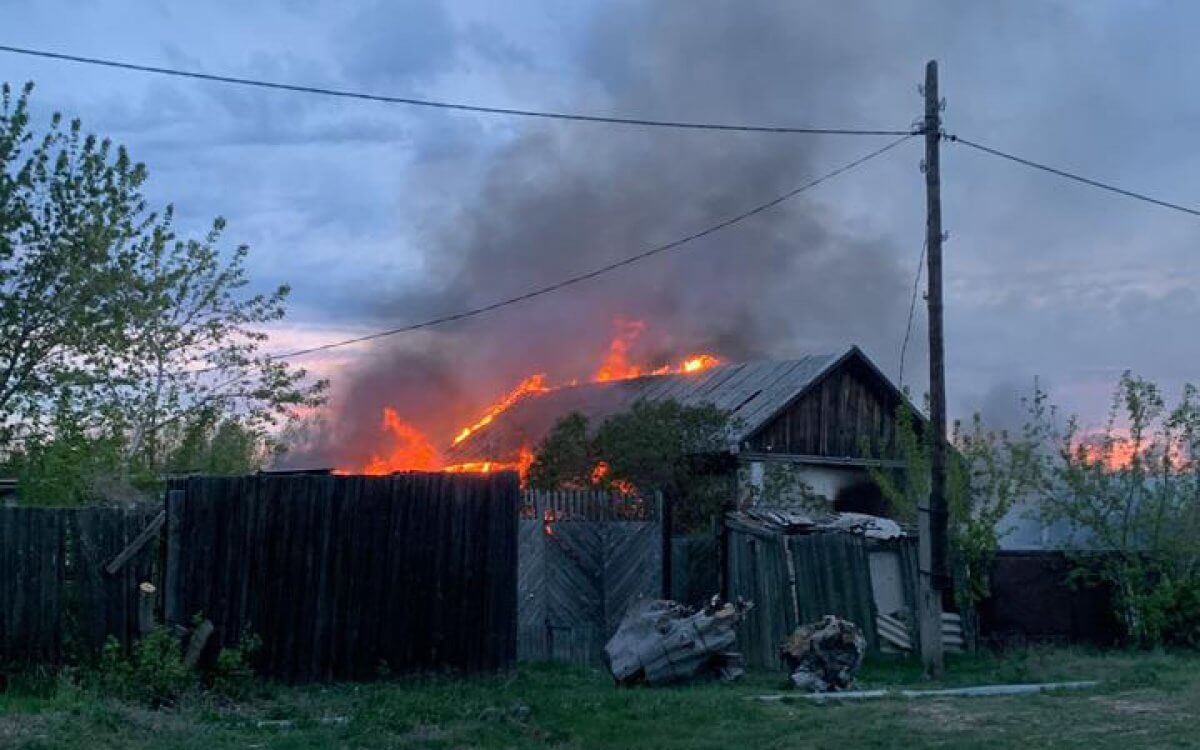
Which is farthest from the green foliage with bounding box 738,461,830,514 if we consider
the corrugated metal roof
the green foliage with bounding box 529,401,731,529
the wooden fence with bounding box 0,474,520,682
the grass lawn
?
the wooden fence with bounding box 0,474,520,682

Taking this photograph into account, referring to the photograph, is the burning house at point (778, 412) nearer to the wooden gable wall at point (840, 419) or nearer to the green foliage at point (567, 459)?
the wooden gable wall at point (840, 419)

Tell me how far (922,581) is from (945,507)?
3.24ft

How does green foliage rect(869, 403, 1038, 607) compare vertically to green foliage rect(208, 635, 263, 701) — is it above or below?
above

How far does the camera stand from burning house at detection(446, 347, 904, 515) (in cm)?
2742

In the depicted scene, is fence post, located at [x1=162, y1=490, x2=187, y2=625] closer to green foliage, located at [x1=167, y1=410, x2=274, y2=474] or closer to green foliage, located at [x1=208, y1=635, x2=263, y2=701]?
green foliage, located at [x1=208, y1=635, x2=263, y2=701]

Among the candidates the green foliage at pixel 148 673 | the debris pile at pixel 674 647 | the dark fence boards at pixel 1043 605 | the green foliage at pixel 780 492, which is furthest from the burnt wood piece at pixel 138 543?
the green foliage at pixel 780 492

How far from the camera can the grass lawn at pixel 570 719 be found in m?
10.3

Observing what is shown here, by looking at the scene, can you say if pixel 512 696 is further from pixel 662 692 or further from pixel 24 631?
pixel 24 631

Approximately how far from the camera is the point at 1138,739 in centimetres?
1097

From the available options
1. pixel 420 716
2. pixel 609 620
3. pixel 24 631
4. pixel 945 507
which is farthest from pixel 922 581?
pixel 24 631

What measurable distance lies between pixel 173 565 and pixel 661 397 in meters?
17.4

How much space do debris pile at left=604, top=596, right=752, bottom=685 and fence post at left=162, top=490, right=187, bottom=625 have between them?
15.4 ft

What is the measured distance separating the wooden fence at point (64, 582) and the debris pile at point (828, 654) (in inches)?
279

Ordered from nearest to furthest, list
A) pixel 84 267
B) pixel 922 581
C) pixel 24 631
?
pixel 24 631 → pixel 922 581 → pixel 84 267
